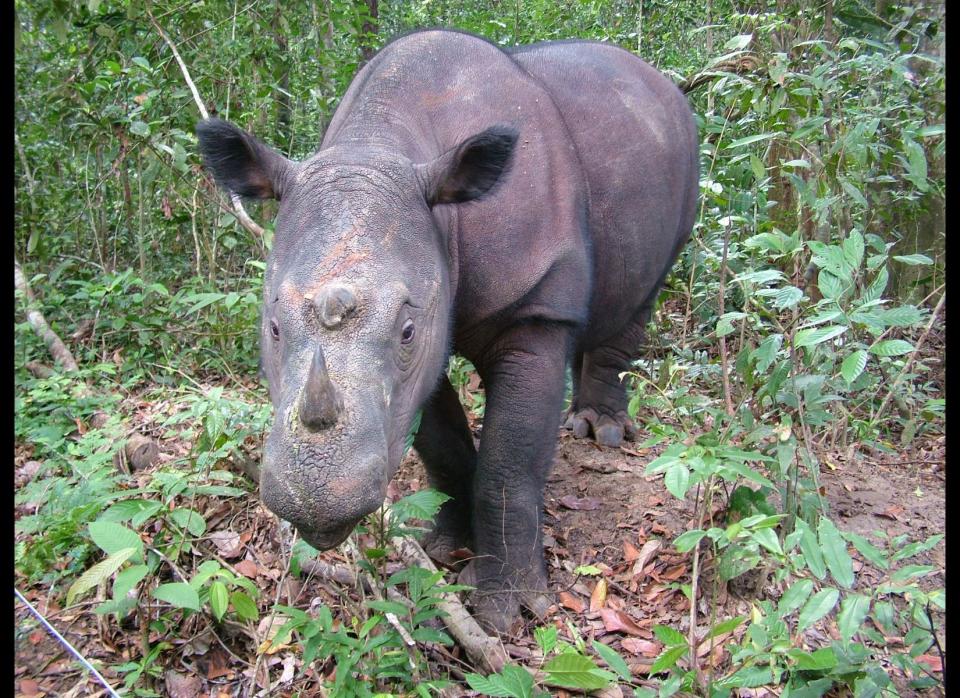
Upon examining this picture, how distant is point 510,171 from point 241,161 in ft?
3.30

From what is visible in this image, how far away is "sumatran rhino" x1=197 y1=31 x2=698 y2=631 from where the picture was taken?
225 cm

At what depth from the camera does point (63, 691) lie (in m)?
2.73

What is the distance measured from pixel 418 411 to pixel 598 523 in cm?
157

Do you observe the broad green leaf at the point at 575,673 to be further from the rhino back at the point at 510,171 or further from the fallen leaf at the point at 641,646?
the rhino back at the point at 510,171

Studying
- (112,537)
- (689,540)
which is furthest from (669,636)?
(112,537)

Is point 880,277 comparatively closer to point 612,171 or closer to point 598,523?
point 612,171

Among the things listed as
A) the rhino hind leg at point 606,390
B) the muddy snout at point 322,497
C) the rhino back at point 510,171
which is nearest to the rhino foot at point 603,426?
the rhino hind leg at point 606,390

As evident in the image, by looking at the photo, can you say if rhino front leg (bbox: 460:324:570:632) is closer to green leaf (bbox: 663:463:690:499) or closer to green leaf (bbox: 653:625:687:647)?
green leaf (bbox: 663:463:690:499)

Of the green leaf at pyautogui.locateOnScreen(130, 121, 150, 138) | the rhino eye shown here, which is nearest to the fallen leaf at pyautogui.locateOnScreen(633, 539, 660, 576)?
the rhino eye

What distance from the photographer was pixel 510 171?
10.2ft

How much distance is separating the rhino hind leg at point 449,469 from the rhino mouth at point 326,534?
5.42 ft

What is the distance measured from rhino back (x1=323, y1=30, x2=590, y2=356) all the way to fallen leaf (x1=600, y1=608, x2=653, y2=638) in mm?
1236

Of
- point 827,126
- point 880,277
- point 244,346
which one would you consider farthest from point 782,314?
point 244,346

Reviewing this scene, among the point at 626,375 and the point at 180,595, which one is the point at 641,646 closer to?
the point at 180,595
